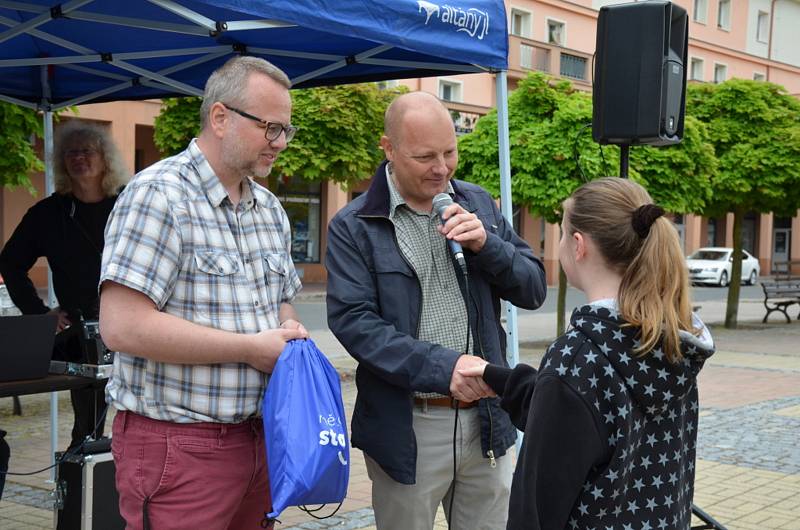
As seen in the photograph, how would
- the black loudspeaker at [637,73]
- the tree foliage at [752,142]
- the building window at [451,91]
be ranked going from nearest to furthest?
the black loudspeaker at [637,73], the tree foliage at [752,142], the building window at [451,91]

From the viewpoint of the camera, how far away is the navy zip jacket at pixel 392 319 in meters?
2.71

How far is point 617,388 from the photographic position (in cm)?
217

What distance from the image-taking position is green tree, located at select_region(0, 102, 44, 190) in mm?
8117

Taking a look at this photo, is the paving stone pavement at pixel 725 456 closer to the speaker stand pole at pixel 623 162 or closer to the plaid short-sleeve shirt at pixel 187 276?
the speaker stand pole at pixel 623 162

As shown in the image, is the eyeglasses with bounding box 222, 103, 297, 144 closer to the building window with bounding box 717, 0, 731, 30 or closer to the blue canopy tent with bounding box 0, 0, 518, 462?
the blue canopy tent with bounding box 0, 0, 518, 462

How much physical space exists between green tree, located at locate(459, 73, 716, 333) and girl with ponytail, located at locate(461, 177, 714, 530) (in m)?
9.91

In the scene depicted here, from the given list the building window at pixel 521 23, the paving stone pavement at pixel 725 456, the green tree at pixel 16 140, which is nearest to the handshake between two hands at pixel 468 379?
the paving stone pavement at pixel 725 456

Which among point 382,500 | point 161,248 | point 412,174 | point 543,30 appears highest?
point 543,30

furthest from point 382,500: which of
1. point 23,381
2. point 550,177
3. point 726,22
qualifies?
point 726,22

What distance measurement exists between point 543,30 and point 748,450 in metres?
27.8

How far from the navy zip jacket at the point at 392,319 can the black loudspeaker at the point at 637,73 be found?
2194 mm

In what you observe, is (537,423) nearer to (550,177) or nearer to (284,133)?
(284,133)

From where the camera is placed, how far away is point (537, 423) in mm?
2168

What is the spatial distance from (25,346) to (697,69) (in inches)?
1587
